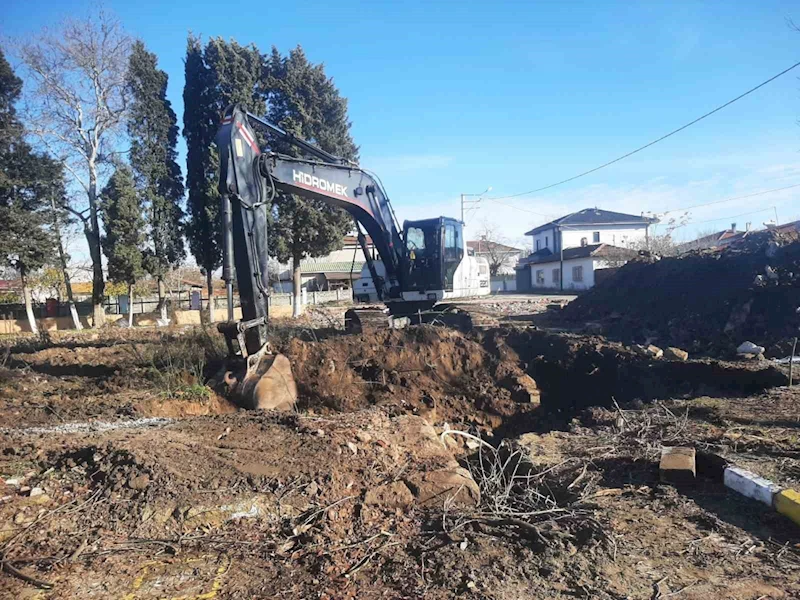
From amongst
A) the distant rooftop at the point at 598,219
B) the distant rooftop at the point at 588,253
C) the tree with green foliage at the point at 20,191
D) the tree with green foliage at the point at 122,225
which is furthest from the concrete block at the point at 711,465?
the distant rooftop at the point at 598,219

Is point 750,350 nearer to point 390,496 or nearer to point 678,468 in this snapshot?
point 678,468

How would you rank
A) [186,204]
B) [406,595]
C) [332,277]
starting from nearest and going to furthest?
[406,595] < [186,204] < [332,277]

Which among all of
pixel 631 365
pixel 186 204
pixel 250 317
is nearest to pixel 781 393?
pixel 631 365

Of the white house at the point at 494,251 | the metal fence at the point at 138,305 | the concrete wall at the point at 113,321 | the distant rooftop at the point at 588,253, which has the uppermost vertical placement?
the white house at the point at 494,251

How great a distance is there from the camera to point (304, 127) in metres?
24.2

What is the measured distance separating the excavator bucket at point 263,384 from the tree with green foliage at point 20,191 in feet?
64.0

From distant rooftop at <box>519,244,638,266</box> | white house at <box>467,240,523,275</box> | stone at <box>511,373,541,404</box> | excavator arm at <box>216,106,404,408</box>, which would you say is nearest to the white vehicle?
stone at <box>511,373,541,404</box>

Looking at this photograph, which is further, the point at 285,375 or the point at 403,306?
the point at 403,306

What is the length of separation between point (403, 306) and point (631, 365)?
211 inches

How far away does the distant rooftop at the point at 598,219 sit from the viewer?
5100cm

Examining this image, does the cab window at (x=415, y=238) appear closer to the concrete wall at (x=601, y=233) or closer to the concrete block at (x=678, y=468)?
the concrete block at (x=678, y=468)

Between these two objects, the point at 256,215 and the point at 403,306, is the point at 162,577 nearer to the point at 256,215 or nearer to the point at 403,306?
the point at 256,215

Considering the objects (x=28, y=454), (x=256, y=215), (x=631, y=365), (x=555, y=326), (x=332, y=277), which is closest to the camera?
(x=28, y=454)

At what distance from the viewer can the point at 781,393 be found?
23.6 ft
